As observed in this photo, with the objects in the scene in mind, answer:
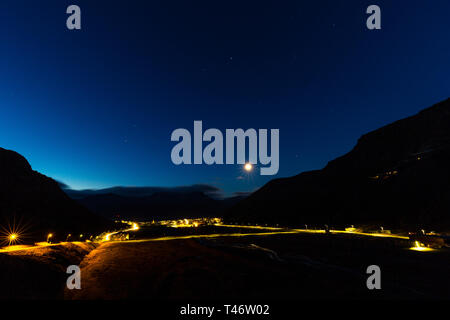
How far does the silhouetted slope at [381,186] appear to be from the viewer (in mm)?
56319

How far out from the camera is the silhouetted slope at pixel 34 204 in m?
72.9

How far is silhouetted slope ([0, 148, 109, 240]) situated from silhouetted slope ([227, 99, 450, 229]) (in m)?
83.9

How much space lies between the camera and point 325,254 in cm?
2728

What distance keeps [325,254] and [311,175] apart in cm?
11377

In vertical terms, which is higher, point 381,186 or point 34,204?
point 381,186

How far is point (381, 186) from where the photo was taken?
7331cm

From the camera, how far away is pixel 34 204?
8181cm

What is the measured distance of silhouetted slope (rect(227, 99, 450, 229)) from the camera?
56319 mm

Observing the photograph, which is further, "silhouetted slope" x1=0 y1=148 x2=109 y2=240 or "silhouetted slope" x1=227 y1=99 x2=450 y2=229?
"silhouetted slope" x1=0 y1=148 x2=109 y2=240

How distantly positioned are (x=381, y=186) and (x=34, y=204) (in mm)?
112495

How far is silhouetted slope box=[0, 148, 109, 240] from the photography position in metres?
72.9

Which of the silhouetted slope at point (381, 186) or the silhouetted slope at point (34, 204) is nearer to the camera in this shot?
the silhouetted slope at point (381, 186)

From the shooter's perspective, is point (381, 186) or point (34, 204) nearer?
point (381, 186)

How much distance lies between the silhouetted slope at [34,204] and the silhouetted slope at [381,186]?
8388 centimetres
